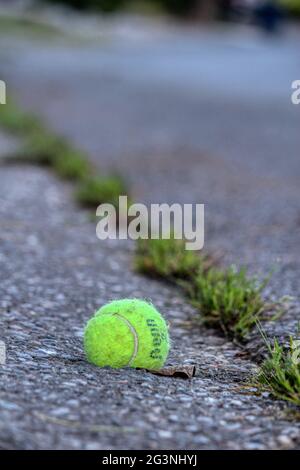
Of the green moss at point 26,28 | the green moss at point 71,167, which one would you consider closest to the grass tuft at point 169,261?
the green moss at point 71,167

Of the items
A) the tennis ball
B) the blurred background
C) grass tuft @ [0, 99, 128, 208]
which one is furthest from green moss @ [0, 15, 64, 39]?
the tennis ball

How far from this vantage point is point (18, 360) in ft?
11.0

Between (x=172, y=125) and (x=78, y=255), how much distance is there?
6017 millimetres

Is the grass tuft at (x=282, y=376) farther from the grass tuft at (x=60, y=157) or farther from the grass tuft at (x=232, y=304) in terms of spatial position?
the grass tuft at (x=60, y=157)

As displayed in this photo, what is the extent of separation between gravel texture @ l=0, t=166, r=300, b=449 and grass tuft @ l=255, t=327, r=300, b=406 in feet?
0.15

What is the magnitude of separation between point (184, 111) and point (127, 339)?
946cm

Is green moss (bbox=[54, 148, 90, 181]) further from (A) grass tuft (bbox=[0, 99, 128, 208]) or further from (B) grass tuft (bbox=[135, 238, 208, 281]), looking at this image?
(B) grass tuft (bbox=[135, 238, 208, 281])

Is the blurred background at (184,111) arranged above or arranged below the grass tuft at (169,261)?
above

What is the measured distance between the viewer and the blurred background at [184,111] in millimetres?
6668

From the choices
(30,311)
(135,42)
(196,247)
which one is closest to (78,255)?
(196,247)

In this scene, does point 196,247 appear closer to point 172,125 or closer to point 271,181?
point 271,181

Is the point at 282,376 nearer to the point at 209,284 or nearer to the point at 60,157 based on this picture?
Answer: the point at 209,284

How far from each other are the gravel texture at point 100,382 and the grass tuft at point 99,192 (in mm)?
1192

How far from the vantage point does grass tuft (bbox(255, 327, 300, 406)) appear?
3.07m
